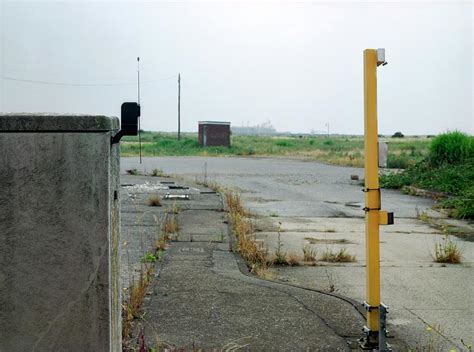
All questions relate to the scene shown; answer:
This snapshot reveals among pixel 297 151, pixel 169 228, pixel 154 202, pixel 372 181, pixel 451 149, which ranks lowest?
pixel 169 228

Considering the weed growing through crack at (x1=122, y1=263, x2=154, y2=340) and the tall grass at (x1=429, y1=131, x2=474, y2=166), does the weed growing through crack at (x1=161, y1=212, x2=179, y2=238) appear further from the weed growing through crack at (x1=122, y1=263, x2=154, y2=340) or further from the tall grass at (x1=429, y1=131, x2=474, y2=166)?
the tall grass at (x1=429, y1=131, x2=474, y2=166)

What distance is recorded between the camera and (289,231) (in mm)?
11562

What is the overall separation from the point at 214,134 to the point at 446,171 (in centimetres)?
4849

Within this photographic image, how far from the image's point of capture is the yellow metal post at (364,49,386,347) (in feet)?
16.0

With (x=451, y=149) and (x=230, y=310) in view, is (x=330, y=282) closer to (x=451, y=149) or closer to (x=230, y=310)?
(x=230, y=310)

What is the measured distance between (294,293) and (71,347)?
3458 millimetres

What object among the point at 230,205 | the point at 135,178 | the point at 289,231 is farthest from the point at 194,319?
the point at 135,178

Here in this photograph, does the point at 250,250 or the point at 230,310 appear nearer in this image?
the point at 230,310

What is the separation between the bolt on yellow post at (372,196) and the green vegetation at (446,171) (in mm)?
10839

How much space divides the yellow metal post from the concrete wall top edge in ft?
7.86

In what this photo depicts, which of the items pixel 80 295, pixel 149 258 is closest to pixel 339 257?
pixel 149 258

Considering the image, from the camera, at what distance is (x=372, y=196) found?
4.91 m

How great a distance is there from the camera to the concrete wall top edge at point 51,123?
10.3 feet

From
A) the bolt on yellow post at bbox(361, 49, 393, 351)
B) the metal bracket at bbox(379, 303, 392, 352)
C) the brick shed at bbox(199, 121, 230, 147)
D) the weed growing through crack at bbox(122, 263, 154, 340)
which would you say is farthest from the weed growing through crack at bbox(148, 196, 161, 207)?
the brick shed at bbox(199, 121, 230, 147)
